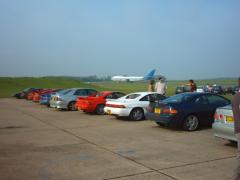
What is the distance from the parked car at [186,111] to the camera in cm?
1112

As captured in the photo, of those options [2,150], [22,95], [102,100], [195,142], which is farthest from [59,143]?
[22,95]

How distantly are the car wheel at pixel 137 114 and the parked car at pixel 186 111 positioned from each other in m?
2.28

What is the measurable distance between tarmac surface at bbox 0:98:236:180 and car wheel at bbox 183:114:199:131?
0.95ft

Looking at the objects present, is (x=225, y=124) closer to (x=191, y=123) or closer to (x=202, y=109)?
(x=191, y=123)

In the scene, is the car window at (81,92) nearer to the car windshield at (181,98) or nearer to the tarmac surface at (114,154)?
the tarmac surface at (114,154)

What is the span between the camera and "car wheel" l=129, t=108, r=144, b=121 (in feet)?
46.7

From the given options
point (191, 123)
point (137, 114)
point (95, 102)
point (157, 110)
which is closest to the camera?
point (191, 123)

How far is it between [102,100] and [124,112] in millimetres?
3256

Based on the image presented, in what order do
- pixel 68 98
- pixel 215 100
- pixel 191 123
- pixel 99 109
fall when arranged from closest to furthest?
pixel 191 123
pixel 215 100
pixel 99 109
pixel 68 98

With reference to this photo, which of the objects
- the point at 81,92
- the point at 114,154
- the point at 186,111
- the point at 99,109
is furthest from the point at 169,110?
the point at 81,92

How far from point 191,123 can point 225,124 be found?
3344mm

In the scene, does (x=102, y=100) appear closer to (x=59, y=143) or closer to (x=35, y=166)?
(x=59, y=143)

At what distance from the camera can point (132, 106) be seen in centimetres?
1425

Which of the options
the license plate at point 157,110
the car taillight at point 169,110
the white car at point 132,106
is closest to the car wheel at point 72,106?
the white car at point 132,106
